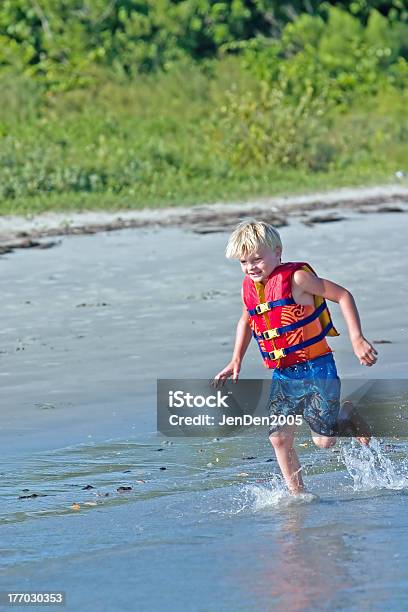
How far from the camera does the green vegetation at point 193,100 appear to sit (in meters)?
18.5

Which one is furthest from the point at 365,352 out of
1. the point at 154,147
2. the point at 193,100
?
the point at 193,100

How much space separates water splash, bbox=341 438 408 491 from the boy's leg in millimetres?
344

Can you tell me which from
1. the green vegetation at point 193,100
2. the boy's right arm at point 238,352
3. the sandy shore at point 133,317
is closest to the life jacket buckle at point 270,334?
the boy's right arm at point 238,352

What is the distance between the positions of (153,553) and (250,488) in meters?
0.95

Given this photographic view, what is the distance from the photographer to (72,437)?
23.4 feet

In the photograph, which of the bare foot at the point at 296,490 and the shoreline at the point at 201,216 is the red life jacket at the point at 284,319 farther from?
the shoreline at the point at 201,216

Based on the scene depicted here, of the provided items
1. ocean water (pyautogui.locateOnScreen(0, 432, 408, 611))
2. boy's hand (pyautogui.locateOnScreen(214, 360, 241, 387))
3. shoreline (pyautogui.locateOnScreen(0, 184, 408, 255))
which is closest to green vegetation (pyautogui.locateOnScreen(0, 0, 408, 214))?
shoreline (pyautogui.locateOnScreen(0, 184, 408, 255))

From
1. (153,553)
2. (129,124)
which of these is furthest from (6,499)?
(129,124)

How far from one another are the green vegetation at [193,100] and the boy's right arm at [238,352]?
34.8 feet

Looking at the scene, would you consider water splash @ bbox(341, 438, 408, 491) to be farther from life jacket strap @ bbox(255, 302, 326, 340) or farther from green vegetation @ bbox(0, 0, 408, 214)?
green vegetation @ bbox(0, 0, 408, 214)

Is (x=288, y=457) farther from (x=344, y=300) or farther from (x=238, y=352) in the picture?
(x=344, y=300)

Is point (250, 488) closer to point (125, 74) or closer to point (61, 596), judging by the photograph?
point (61, 596)

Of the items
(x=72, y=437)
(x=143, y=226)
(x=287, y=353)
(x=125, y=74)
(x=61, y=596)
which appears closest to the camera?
(x=61, y=596)

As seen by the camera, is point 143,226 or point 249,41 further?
point 249,41
